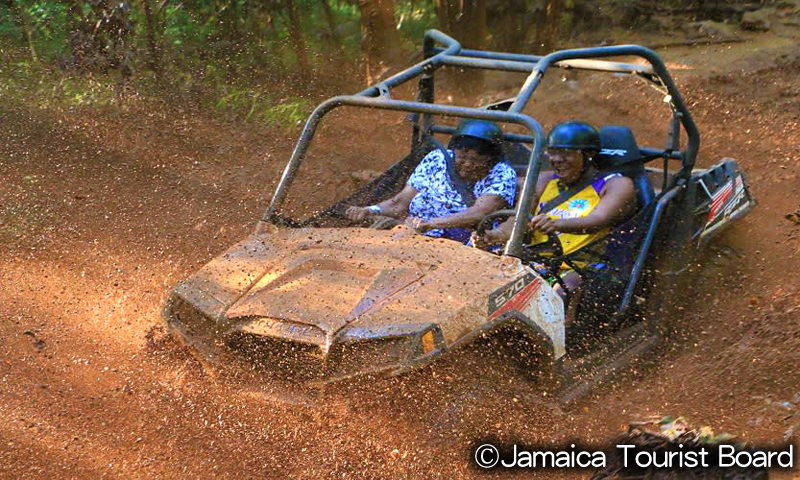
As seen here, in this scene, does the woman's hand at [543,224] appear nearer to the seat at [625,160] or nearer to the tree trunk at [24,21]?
the seat at [625,160]

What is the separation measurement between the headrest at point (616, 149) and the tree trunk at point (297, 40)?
5.27 m

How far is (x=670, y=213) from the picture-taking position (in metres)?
5.18

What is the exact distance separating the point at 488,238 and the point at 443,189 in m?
0.70

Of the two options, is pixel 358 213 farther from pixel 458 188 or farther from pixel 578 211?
pixel 578 211

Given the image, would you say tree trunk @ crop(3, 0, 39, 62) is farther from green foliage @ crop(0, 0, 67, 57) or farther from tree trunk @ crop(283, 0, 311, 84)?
tree trunk @ crop(283, 0, 311, 84)

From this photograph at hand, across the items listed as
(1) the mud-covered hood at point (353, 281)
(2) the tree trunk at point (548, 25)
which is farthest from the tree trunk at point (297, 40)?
(1) the mud-covered hood at point (353, 281)

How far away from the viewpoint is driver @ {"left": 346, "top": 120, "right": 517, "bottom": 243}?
505cm

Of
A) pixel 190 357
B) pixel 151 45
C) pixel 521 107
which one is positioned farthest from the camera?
pixel 151 45

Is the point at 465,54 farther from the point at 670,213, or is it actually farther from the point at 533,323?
the point at 533,323

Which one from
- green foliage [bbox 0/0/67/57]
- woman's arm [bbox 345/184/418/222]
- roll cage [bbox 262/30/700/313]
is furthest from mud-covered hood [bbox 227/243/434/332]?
green foliage [bbox 0/0/67/57]

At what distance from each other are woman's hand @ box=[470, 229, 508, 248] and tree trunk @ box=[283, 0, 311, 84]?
553 centimetres

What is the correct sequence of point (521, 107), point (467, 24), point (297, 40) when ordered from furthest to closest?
point (297, 40) < point (467, 24) < point (521, 107)

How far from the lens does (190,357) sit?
4117 mm

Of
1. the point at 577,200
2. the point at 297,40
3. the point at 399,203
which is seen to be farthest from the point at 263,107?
the point at 577,200
